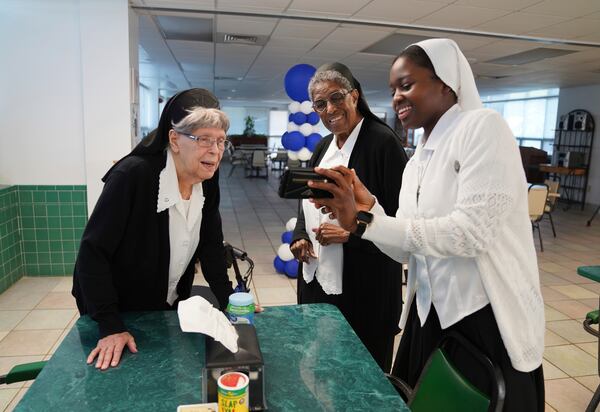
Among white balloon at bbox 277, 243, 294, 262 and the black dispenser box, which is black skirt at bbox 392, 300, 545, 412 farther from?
white balloon at bbox 277, 243, 294, 262

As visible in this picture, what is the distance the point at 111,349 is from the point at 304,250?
1.02 metres

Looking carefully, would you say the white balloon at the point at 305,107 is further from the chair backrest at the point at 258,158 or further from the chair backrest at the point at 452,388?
the chair backrest at the point at 258,158

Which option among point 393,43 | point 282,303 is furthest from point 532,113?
point 282,303

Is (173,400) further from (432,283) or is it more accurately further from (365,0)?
(365,0)

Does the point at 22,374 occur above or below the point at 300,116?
below

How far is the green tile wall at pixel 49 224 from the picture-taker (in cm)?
421

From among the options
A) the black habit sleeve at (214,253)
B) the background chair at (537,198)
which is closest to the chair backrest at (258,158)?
the background chair at (537,198)

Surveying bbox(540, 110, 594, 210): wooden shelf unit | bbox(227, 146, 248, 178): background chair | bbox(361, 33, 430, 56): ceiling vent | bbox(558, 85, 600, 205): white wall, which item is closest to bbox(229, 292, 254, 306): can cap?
bbox(361, 33, 430, 56): ceiling vent

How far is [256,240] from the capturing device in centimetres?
600

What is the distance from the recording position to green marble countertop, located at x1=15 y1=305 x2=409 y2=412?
105cm

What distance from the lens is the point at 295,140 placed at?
4215mm

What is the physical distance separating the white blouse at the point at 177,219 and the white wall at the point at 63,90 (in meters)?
2.95

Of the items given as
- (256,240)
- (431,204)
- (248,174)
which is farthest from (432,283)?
(248,174)

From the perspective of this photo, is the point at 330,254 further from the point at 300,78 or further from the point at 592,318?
the point at 300,78
